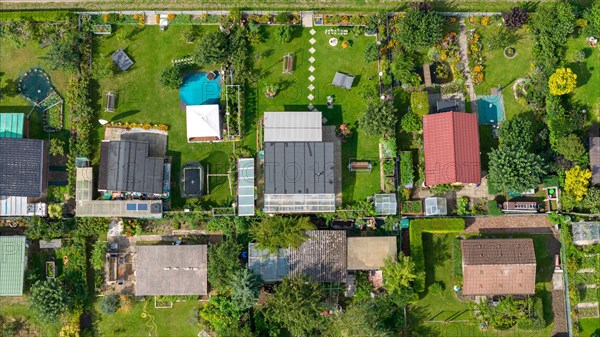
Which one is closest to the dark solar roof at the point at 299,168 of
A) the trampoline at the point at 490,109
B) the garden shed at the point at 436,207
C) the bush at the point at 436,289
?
the garden shed at the point at 436,207

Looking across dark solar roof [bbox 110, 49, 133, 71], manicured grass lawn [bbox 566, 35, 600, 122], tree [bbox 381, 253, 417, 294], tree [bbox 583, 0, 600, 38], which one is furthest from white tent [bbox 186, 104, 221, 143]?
tree [bbox 583, 0, 600, 38]

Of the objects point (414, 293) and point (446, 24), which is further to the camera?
point (446, 24)

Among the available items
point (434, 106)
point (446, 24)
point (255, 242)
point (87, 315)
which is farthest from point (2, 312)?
point (446, 24)

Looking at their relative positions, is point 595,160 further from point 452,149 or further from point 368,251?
point 368,251

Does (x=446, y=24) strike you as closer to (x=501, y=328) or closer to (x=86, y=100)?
(x=501, y=328)

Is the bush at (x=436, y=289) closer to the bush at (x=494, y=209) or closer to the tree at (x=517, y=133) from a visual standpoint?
the bush at (x=494, y=209)

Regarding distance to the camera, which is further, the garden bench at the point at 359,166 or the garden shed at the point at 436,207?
the garden bench at the point at 359,166
